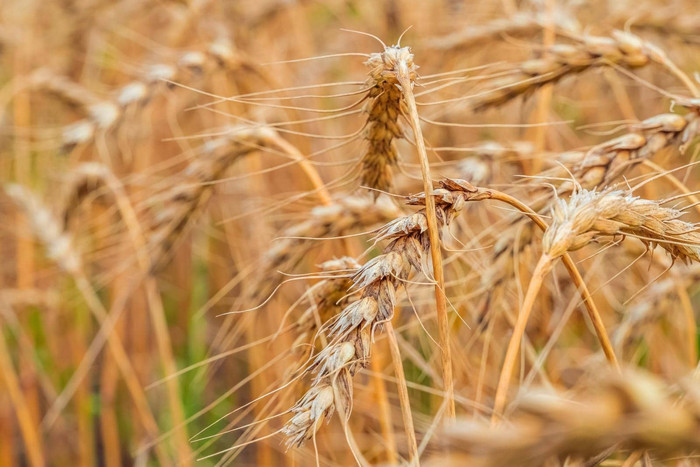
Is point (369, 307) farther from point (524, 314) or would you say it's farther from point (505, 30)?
point (505, 30)

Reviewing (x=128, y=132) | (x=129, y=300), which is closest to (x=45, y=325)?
(x=129, y=300)

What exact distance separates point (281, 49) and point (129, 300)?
1243 mm

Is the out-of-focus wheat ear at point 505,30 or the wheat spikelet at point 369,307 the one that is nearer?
the wheat spikelet at point 369,307

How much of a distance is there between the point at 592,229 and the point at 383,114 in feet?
1.03

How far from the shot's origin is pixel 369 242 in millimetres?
1595

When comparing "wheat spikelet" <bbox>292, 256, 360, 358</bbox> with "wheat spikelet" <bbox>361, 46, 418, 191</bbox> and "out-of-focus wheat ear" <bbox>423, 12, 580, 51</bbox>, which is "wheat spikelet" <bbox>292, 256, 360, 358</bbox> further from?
"out-of-focus wheat ear" <bbox>423, 12, 580, 51</bbox>

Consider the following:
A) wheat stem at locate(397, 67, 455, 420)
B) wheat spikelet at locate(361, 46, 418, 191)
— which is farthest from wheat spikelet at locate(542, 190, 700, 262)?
wheat spikelet at locate(361, 46, 418, 191)

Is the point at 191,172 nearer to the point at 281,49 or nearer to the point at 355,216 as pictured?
the point at 355,216

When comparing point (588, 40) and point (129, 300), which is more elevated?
point (588, 40)

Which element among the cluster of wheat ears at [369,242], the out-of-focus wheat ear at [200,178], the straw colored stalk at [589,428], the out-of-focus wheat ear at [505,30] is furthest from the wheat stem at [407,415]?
the out-of-focus wheat ear at [505,30]

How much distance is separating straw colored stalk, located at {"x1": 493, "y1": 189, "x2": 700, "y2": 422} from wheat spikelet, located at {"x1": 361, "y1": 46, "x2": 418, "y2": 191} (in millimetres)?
243

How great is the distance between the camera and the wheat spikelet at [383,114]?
803 millimetres

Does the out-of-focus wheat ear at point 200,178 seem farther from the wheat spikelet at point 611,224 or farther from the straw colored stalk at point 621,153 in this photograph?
the wheat spikelet at point 611,224

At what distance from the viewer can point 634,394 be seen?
1.32 ft
